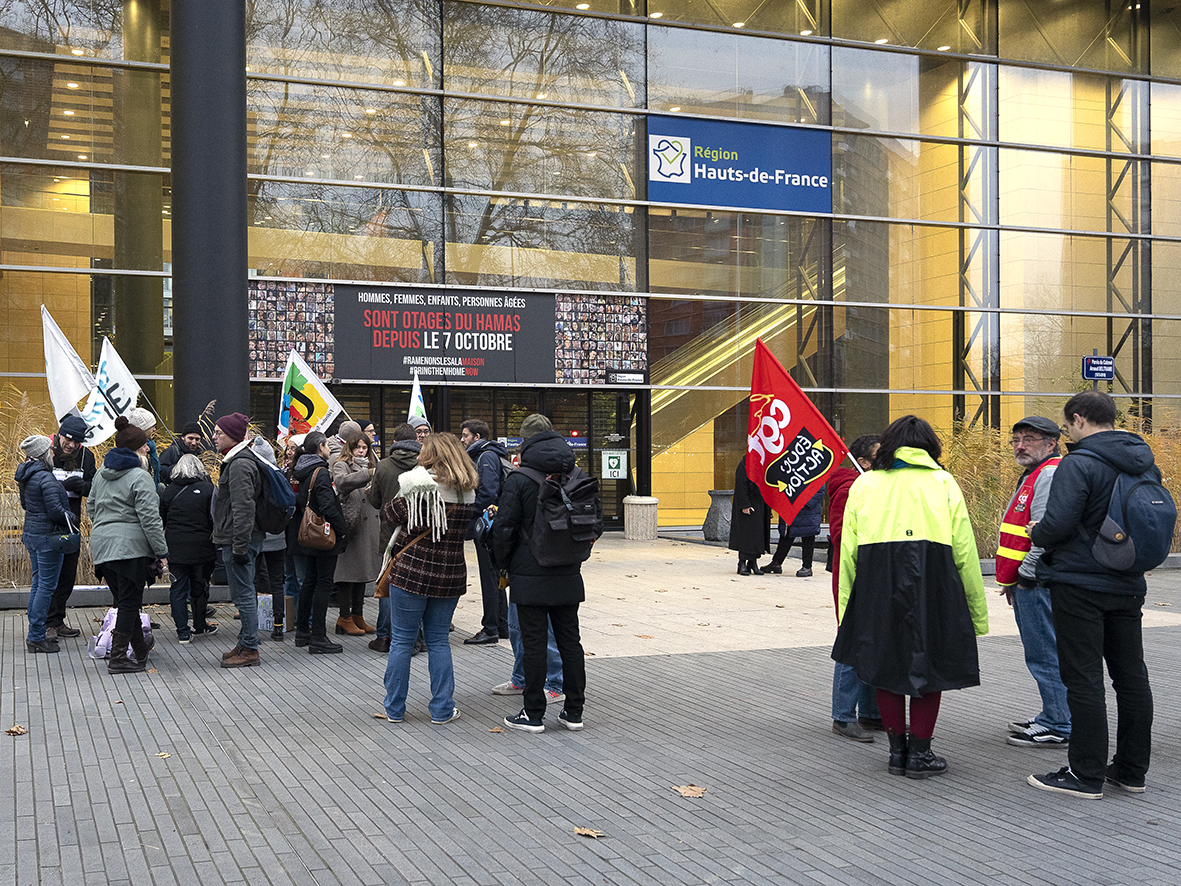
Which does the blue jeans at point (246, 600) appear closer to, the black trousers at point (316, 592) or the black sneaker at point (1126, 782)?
the black trousers at point (316, 592)

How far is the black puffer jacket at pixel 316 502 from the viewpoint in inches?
362

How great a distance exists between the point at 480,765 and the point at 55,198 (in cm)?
1655

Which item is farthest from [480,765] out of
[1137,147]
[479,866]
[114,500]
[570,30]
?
[1137,147]

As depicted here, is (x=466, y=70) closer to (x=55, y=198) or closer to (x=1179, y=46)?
(x=55, y=198)

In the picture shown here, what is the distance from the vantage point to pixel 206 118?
1416cm

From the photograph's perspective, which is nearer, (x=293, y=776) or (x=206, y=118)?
(x=293, y=776)

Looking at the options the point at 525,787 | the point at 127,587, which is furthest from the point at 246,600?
the point at 525,787

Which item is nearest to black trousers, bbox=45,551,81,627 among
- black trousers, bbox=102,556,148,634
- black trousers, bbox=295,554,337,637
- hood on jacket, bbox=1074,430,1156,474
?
black trousers, bbox=102,556,148,634

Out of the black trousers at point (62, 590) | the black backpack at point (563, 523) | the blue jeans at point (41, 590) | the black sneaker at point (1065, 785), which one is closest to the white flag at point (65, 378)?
the black trousers at point (62, 590)

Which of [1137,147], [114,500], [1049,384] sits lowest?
[114,500]

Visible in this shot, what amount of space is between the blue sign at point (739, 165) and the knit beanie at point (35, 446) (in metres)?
14.7

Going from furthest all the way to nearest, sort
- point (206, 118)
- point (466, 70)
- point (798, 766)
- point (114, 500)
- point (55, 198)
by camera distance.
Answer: point (466, 70) < point (55, 198) < point (206, 118) < point (114, 500) < point (798, 766)

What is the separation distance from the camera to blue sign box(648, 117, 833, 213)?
2220cm

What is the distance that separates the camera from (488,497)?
9.12 metres
